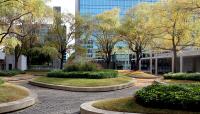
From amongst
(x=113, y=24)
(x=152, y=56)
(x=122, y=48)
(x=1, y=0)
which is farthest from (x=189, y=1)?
(x=152, y=56)

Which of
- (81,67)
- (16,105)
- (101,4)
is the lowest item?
(16,105)

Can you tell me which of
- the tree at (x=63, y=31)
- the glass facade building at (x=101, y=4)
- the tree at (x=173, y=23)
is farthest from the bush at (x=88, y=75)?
the glass facade building at (x=101, y=4)

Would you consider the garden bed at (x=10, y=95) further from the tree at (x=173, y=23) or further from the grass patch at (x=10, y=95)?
the tree at (x=173, y=23)

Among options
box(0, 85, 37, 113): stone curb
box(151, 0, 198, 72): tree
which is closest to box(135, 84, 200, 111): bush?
box(0, 85, 37, 113): stone curb

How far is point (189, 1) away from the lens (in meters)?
27.9

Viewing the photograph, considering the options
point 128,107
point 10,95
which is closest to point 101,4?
point 10,95

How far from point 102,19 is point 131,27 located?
6.83 metres

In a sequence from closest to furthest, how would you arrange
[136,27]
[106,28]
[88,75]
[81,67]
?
[88,75] < [81,67] < [136,27] < [106,28]

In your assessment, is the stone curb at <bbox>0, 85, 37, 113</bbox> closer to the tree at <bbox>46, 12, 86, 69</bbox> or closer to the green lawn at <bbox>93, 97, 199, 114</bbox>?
the green lawn at <bbox>93, 97, 199, 114</bbox>

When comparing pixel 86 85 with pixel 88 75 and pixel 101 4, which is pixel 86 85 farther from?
pixel 101 4

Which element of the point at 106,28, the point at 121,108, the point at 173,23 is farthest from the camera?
the point at 106,28

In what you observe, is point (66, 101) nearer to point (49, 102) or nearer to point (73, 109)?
point (49, 102)

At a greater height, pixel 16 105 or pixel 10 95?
pixel 10 95

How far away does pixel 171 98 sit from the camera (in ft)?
39.0
